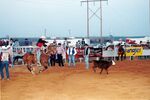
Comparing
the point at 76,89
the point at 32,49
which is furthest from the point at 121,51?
the point at 76,89

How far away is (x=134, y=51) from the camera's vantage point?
1261 inches

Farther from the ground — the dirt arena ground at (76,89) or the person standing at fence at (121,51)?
the person standing at fence at (121,51)

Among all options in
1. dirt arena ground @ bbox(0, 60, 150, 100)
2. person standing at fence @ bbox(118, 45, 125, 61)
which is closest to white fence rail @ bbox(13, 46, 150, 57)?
person standing at fence @ bbox(118, 45, 125, 61)

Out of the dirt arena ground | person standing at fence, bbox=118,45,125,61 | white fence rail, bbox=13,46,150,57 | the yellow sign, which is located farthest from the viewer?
the yellow sign

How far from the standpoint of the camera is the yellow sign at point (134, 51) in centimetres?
3188

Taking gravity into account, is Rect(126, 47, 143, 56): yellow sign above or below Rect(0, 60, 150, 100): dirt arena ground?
above

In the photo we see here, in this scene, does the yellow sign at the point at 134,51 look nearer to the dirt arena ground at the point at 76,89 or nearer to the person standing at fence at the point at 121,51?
the person standing at fence at the point at 121,51

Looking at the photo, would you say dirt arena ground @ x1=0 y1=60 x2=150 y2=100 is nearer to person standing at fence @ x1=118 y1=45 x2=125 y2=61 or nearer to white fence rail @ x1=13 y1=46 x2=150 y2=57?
white fence rail @ x1=13 y1=46 x2=150 y2=57

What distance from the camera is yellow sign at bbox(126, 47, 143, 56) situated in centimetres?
3188

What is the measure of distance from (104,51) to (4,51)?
1439 centimetres

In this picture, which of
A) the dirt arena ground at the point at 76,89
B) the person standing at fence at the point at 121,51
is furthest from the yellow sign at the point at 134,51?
the dirt arena ground at the point at 76,89

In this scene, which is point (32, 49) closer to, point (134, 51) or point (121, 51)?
point (121, 51)

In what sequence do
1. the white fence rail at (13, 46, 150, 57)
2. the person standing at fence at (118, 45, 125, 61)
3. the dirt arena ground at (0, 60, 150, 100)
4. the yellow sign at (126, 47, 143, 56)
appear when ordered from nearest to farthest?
the dirt arena ground at (0, 60, 150, 100), the white fence rail at (13, 46, 150, 57), the person standing at fence at (118, 45, 125, 61), the yellow sign at (126, 47, 143, 56)

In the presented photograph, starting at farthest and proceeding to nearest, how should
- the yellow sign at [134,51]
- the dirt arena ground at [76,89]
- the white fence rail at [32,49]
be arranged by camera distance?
the yellow sign at [134,51] → the white fence rail at [32,49] → the dirt arena ground at [76,89]
